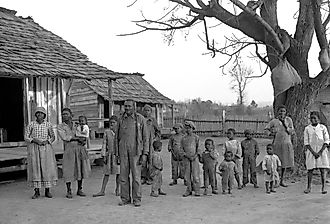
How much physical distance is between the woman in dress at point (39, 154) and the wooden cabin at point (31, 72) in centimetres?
331

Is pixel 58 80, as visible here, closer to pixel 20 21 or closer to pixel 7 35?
pixel 7 35

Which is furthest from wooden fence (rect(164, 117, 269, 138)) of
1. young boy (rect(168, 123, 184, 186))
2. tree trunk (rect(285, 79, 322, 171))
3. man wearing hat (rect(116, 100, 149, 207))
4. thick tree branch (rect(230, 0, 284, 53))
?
man wearing hat (rect(116, 100, 149, 207))

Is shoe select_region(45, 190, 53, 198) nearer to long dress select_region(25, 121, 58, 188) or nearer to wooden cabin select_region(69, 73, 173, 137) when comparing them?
long dress select_region(25, 121, 58, 188)

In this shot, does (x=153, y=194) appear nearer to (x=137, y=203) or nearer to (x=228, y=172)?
(x=137, y=203)

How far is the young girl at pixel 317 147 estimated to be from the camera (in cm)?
923

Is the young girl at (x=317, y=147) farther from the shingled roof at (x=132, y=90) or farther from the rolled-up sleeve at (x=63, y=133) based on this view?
the shingled roof at (x=132, y=90)

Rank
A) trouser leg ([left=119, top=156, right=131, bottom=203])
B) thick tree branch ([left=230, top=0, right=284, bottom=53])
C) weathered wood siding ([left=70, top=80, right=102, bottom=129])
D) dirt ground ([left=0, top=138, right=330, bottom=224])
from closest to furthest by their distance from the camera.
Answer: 1. dirt ground ([left=0, top=138, right=330, bottom=224])
2. trouser leg ([left=119, top=156, right=131, bottom=203])
3. thick tree branch ([left=230, top=0, right=284, bottom=53])
4. weathered wood siding ([left=70, top=80, right=102, bottom=129])

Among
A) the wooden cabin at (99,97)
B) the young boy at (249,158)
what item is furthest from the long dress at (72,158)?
the wooden cabin at (99,97)

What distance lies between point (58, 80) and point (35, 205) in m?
6.99

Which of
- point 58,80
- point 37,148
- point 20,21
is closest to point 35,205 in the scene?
point 37,148

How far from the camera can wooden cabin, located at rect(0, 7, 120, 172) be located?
12.8m

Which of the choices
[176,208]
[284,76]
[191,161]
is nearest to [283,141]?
[284,76]

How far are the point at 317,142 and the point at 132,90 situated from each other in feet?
62.0

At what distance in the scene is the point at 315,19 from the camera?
11.3 meters
